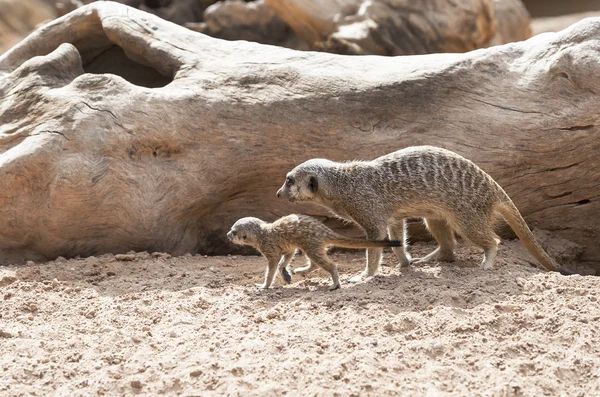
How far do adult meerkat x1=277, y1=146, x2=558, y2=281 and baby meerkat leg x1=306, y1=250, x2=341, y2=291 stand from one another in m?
0.23

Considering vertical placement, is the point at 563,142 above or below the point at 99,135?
below

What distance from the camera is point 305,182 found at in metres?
3.86

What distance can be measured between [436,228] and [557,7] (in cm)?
1139

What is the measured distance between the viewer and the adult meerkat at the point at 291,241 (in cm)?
367

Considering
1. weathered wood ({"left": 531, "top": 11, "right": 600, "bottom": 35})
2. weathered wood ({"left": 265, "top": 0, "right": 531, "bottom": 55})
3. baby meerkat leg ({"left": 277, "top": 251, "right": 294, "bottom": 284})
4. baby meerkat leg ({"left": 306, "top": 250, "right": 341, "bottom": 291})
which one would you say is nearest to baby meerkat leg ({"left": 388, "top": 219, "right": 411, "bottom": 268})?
baby meerkat leg ({"left": 306, "top": 250, "right": 341, "bottom": 291})

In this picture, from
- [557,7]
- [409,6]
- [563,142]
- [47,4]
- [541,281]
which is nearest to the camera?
[541,281]

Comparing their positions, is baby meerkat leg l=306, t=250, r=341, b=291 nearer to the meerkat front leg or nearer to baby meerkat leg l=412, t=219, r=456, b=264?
the meerkat front leg

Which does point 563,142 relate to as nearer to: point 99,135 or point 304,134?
point 304,134

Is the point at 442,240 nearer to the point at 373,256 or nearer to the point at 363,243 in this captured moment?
the point at 373,256

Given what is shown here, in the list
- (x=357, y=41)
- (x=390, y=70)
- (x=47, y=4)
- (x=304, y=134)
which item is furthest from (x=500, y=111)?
(x=47, y=4)

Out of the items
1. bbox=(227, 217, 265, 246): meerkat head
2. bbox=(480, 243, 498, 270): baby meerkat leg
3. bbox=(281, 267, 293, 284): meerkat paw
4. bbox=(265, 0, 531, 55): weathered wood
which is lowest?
bbox=(480, 243, 498, 270): baby meerkat leg

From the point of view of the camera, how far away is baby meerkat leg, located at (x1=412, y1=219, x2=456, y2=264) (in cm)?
409

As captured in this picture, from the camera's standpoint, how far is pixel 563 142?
4.23 m

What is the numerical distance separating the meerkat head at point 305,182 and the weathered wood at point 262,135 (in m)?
0.54
